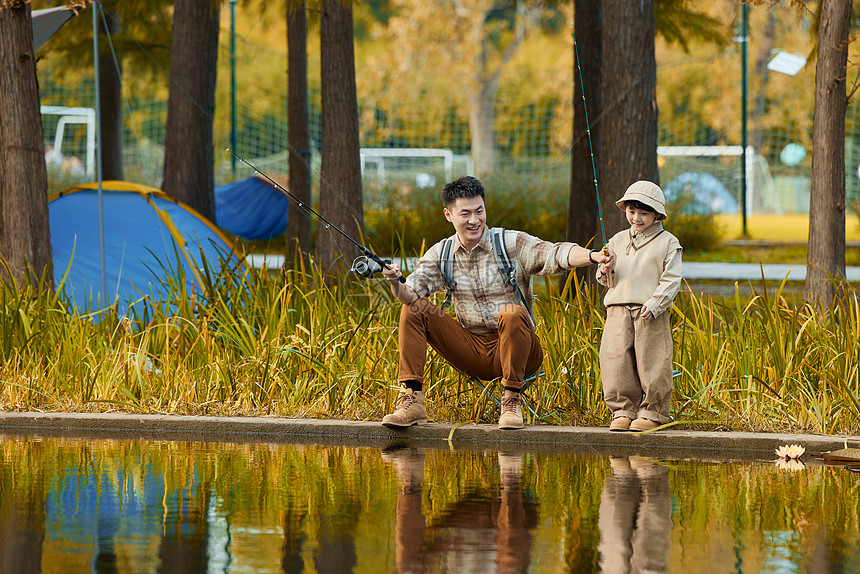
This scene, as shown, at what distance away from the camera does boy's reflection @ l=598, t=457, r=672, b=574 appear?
16.5 feet

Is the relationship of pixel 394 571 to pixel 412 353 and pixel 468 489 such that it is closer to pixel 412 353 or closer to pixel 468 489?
pixel 468 489

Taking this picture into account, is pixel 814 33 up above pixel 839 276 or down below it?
above

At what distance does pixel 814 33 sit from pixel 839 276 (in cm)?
445

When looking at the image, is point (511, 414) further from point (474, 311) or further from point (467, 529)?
point (467, 529)

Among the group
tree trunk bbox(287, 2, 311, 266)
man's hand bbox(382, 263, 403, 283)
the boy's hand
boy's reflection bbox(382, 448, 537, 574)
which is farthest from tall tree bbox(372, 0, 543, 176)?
boy's reflection bbox(382, 448, 537, 574)

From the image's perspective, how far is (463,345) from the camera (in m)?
7.66

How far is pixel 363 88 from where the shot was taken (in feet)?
154

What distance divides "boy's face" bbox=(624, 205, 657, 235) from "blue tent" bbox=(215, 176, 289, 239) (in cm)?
1494

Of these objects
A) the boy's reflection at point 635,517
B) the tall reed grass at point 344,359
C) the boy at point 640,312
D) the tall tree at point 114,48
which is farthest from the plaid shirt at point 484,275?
the tall tree at point 114,48

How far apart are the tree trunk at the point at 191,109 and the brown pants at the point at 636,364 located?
9.25 meters

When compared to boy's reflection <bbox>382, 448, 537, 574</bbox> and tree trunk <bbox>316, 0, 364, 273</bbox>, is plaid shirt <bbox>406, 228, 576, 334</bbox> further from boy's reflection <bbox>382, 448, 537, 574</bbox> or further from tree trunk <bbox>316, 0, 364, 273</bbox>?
tree trunk <bbox>316, 0, 364, 273</bbox>

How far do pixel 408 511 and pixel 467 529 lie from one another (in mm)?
442

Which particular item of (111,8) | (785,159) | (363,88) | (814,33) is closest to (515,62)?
(363,88)

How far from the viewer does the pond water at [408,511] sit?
5.06m
